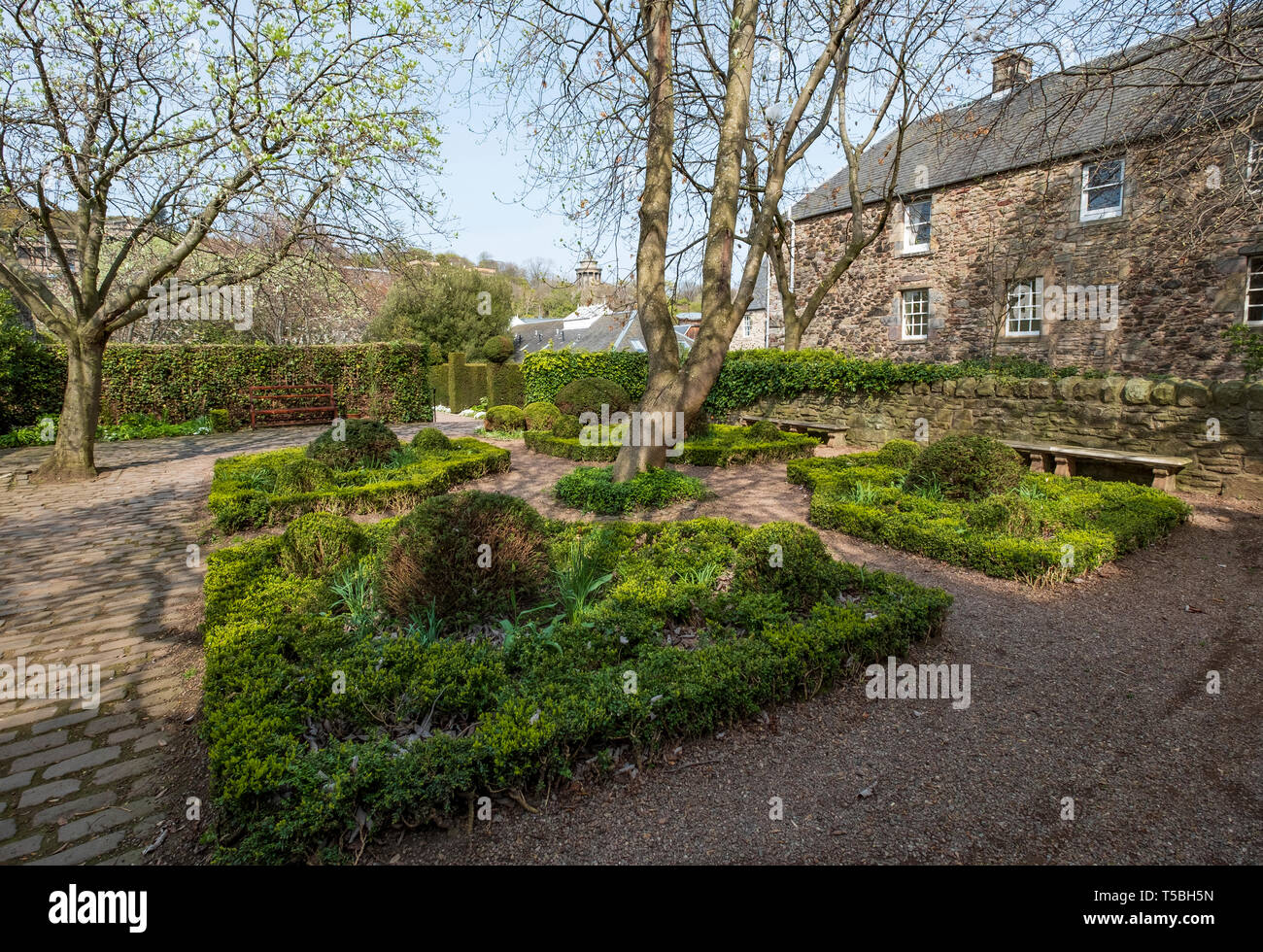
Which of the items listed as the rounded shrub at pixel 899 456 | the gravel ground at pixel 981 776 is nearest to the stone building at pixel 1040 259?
the rounded shrub at pixel 899 456

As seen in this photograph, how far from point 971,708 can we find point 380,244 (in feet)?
33.8

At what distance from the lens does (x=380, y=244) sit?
10.3 metres

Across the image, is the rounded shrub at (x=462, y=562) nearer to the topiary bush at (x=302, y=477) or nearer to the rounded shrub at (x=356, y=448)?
the topiary bush at (x=302, y=477)

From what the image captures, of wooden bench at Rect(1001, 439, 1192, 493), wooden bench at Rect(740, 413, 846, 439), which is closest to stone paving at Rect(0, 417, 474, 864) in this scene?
wooden bench at Rect(740, 413, 846, 439)

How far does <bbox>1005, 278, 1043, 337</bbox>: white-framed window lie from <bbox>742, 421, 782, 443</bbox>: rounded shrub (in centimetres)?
917

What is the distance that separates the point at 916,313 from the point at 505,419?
12211 mm

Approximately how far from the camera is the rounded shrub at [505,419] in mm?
14867

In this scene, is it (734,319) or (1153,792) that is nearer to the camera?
(1153,792)

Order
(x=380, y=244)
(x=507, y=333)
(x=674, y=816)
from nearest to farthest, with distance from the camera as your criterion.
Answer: (x=674, y=816) < (x=380, y=244) < (x=507, y=333)

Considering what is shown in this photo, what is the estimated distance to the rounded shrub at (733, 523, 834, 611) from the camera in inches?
169

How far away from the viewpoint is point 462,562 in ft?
13.5

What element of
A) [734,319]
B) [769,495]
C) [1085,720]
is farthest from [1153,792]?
[734,319]
